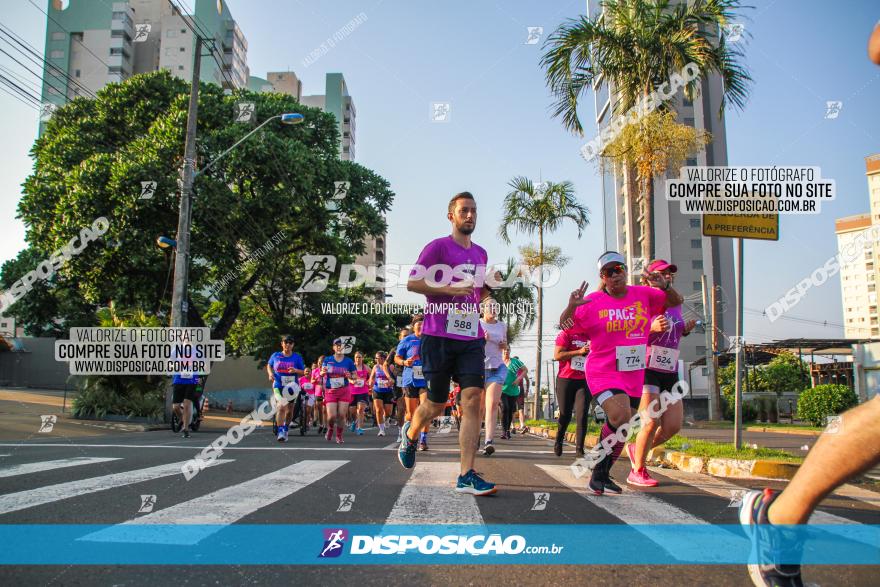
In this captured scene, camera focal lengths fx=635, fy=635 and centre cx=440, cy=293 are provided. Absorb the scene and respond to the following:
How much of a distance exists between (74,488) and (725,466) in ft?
21.2

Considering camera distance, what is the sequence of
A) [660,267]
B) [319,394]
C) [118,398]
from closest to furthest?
[660,267]
[319,394]
[118,398]

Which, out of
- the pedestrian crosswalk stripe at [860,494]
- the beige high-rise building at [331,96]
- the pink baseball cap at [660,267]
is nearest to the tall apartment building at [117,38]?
the beige high-rise building at [331,96]

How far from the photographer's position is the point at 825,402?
70.9 feet

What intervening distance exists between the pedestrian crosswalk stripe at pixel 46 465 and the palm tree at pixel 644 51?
10.8 meters

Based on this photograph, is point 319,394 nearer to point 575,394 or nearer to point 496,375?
point 496,375

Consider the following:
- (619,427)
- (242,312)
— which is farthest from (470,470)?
(242,312)

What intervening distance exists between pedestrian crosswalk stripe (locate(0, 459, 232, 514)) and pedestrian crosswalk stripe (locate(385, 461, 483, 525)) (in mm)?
2274

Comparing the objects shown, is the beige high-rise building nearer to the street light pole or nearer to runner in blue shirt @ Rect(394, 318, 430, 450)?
the street light pole

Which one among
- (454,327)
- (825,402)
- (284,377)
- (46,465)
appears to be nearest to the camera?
(454,327)

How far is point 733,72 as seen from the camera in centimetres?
1393

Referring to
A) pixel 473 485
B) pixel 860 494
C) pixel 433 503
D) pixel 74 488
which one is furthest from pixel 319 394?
pixel 860 494

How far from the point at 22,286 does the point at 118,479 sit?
25259 millimetres

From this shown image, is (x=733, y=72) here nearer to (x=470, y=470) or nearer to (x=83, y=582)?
(x=470, y=470)

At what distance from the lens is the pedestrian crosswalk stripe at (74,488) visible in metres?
4.12
